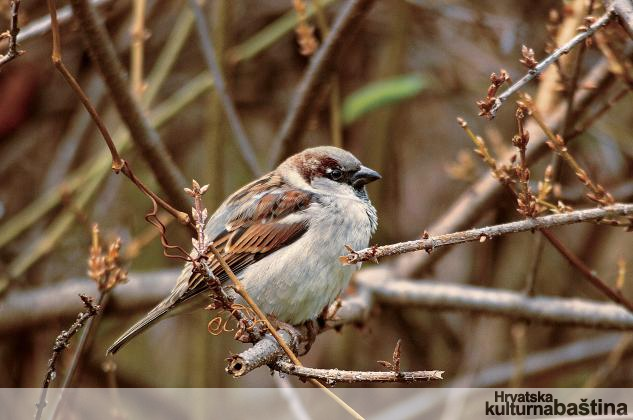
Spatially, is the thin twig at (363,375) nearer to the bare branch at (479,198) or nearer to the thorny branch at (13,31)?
the thorny branch at (13,31)

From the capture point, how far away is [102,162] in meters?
3.35

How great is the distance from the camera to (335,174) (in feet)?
9.07

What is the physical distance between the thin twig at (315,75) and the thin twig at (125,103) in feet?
1.63

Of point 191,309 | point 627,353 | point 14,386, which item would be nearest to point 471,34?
point 627,353

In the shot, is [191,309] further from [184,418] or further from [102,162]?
[184,418]

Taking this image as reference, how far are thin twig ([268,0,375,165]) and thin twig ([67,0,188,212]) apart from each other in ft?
1.63

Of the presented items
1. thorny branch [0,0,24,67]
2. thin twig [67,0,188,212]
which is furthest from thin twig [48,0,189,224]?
thin twig [67,0,188,212]

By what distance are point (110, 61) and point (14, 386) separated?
1877mm

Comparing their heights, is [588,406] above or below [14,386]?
below

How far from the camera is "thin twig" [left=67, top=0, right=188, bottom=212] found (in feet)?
6.86

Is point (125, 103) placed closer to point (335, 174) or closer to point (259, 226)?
point (259, 226)

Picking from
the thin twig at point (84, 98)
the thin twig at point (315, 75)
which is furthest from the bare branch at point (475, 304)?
the thin twig at point (84, 98)

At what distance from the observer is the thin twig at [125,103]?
209 centimetres

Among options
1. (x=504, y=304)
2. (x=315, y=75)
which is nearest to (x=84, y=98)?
(x=315, y=75)
